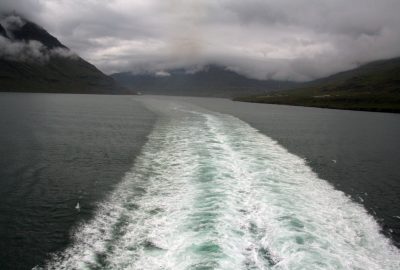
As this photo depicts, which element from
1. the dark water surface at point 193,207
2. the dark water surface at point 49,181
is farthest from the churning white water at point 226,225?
the dark water surface at point 49,181

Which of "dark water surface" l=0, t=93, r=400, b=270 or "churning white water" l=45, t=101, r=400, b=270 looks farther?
"dark water surface" l=0, t=93, r=400, b=270

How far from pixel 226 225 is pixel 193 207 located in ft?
10.4

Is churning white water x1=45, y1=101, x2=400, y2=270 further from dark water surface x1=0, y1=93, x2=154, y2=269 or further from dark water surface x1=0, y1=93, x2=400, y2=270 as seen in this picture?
dark water surface x1=0, y1=93, x2=154, y2=269

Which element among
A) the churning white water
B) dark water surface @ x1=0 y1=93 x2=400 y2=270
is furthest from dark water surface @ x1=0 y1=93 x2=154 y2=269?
the churning white water

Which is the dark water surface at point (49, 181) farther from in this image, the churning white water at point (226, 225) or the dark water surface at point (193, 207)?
the churning white water at point (226, 225)

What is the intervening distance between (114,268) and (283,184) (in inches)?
572

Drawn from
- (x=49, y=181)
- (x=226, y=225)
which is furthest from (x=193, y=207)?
(x=49, y=181)

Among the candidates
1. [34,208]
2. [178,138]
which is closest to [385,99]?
[178,138]

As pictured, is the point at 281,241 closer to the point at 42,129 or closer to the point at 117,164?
the point at 117,164

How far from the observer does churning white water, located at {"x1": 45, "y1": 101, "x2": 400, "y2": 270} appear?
14148mm

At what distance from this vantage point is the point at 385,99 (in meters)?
169

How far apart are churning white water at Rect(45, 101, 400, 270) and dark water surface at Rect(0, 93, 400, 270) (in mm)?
66

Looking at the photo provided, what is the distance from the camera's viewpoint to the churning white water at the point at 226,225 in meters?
14.1

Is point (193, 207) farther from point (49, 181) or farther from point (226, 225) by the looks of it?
point (49, 181)
